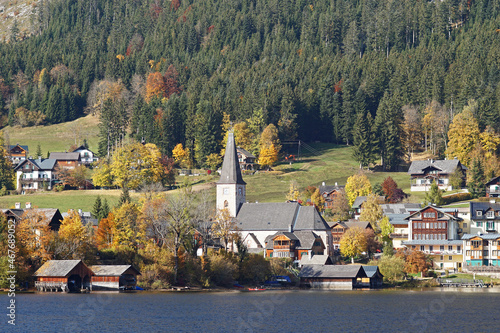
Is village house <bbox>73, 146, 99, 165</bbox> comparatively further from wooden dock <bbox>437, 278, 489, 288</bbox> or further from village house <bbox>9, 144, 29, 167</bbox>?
wooden dock <bbox>437, 278, 489, 288</bbox>

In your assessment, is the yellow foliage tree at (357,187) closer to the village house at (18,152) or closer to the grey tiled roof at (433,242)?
the grey tiled roof at (433,242)

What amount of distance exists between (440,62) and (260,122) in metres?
51.9

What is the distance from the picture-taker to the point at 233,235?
9544 cm

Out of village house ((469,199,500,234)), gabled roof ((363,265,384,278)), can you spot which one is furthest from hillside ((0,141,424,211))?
gabled roof ((363,265,384,278))

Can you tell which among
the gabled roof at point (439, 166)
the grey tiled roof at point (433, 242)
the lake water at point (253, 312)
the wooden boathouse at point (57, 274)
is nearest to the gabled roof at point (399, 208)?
the grey tiled roof at point (433, 242)

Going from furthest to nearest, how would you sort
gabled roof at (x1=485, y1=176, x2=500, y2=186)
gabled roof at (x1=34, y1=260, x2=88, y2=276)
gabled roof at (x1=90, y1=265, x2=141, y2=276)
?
gabled roof at (x1=485, y1=176, x2=500, y2=186)
gabled roof at (x1=90, y1=265, x2=141, y2=276)
gabled roof at (x1=34, y1=260, x2=88, y2=276)

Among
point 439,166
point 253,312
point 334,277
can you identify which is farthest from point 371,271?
point 439,166

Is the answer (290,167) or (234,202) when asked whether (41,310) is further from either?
(290,167)

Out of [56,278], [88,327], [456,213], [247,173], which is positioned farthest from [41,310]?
[247,173]

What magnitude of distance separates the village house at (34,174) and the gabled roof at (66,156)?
12.4 metres

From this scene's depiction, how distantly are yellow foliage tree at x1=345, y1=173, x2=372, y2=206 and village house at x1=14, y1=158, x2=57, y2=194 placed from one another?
2312 inches

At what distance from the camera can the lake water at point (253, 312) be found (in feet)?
185

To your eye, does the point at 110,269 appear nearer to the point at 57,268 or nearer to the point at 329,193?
the point at 57,268

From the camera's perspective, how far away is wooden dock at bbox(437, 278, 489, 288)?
9000cm
